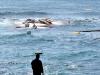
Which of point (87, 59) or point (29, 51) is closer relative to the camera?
point (87, 59)

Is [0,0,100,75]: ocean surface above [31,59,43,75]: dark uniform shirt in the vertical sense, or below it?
below

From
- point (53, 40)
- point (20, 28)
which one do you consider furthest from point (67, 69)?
point (20, 28)

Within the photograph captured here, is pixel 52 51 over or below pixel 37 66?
below

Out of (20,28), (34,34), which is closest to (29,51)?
(34,34)

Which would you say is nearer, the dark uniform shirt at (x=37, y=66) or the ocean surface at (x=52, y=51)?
the dark uniform shirt at (x=37, y=66)

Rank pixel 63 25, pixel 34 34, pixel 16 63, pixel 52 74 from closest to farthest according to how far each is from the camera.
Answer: pixel 52 74 < pixel 16 63 < pixel 34 34 < pixel 63 25

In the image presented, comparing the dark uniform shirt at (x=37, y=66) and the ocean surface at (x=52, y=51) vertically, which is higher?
the dark uniform shirt at (x=37, y=66)

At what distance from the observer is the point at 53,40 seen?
4981 centimetres

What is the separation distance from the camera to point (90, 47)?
43.6m

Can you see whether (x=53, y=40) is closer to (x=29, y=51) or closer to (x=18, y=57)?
(x=29, y=51)

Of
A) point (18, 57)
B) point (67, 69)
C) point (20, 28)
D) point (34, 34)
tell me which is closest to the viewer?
point (67, 69)

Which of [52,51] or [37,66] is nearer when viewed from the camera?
[37,66]

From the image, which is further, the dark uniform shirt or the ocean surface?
the ocean surface

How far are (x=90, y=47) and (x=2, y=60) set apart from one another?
37.3 feet
